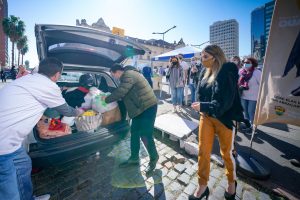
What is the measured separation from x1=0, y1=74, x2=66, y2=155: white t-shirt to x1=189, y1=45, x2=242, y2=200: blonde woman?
5.88 feet

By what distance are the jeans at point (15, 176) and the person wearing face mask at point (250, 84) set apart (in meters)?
5.11

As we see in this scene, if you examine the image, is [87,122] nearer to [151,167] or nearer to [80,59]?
[151,167]

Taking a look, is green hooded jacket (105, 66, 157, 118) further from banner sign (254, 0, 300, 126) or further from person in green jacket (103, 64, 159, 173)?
banner sign (254, 0, 300, 126)

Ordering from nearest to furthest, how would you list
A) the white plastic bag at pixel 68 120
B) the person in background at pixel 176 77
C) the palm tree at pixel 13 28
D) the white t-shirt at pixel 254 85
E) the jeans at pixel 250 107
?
the white plastic bag at pixel 68 120
the white t-shirt at pixel 254 85
the jeans at pixel 250 107
the person in background at pixel 176 77
the palm tree at pixel 13 28

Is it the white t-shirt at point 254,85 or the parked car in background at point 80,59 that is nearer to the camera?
the parked car in background at point 80,59

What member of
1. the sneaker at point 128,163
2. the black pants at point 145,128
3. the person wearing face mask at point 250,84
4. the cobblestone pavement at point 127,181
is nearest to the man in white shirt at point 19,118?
the cobblestone pavement at point 127,181

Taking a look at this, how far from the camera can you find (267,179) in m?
2.82

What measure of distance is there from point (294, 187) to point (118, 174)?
9.25 ft

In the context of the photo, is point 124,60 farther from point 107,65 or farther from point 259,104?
point 259,104

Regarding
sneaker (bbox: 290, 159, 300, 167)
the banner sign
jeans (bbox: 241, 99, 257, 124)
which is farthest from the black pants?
jeans (bbox: 241, 99, 257, 124)

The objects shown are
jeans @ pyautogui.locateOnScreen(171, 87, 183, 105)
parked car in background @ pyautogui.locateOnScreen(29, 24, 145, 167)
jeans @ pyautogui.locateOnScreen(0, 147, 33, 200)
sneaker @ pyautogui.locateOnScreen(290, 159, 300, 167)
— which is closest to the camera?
jeans @ pyautogui.locateOnScreen(0, 147, 33, 200)

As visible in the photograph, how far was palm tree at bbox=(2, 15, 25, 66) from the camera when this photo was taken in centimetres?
4141

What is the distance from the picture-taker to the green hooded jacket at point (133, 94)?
2.81 meters

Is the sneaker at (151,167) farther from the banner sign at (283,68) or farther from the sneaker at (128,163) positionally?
the banner sign at (283,68)
